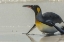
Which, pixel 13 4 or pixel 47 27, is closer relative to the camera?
pixel 47 27

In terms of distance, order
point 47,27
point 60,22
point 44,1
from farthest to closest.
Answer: point 44,1 < point 60,22 < point 47,27

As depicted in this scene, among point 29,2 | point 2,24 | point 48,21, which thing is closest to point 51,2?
point 29,2

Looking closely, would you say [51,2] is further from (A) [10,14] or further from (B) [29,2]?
(A) [10,14]

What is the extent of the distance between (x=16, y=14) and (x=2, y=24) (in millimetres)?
122

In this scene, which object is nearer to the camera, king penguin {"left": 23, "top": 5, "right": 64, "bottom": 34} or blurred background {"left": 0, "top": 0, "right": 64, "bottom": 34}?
king penguin {"left": 23, "top": 5, "right": 64, "bottom": 34}

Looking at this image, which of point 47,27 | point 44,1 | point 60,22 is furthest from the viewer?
point 44,1

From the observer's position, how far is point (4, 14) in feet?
5.07

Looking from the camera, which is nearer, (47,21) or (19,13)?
(47,21)

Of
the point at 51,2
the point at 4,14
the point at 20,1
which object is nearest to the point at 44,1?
the point at 51,2

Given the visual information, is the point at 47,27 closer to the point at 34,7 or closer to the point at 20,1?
the point at 34,7

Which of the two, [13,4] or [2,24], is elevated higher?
[13,4]

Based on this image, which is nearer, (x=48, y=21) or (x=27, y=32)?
(x=48, y=21)

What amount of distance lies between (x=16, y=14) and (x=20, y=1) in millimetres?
94

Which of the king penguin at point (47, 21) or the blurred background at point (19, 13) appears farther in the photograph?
the blurred background at point (19, 13)
